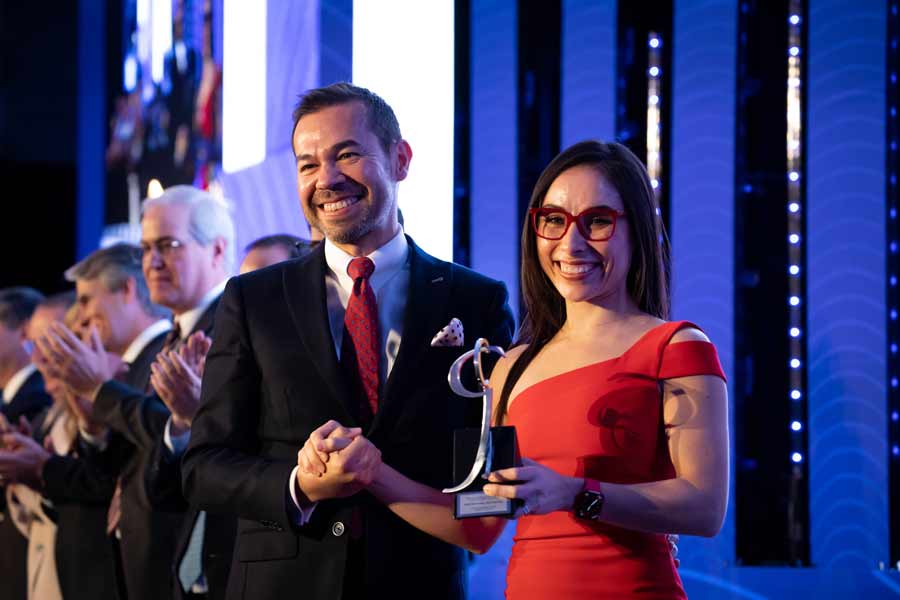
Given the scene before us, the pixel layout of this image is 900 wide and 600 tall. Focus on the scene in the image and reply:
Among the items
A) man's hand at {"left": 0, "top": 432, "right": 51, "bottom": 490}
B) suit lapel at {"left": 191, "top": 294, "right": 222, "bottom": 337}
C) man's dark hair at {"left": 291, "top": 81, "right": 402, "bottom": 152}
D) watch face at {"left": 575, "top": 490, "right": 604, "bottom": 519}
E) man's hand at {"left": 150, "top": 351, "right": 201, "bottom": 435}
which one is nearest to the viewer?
watch face at {"left": 575, "top": 490, "right": 604, "bottom": 519}

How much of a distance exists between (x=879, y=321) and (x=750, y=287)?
48cm

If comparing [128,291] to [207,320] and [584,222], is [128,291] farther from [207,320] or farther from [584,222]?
[584,222]

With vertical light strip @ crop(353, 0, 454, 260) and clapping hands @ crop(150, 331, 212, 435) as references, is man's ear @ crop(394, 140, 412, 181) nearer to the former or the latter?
clapping hands @ crop(150, 331, 212, 435)

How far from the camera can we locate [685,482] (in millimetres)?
1991

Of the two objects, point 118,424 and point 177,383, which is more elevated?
point 177,383

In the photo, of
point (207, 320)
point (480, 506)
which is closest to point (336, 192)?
point (480, 506)

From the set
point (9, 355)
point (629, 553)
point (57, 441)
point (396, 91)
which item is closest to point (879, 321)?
point (396, 91)

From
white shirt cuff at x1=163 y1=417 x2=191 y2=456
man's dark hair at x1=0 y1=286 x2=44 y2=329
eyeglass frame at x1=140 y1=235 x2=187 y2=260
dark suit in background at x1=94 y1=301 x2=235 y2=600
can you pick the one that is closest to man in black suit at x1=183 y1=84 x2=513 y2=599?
white shirt cuff at x1=163 y1=417 x2=191 y2=456

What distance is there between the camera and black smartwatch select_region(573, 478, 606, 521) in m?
1.92

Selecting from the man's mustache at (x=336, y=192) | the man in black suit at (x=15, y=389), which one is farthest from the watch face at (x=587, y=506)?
the man in black suit at (x=15, y=389)

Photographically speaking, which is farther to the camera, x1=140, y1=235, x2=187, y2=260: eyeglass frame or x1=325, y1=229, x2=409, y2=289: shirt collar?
x1=140, y1=235, x2=187, y2=260: eyeglass frame

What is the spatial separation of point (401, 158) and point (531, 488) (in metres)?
1.07

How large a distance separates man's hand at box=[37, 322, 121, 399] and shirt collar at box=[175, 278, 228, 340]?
301 mm

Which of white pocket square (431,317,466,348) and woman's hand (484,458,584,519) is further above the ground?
white pocket square (431,317,466,348)
